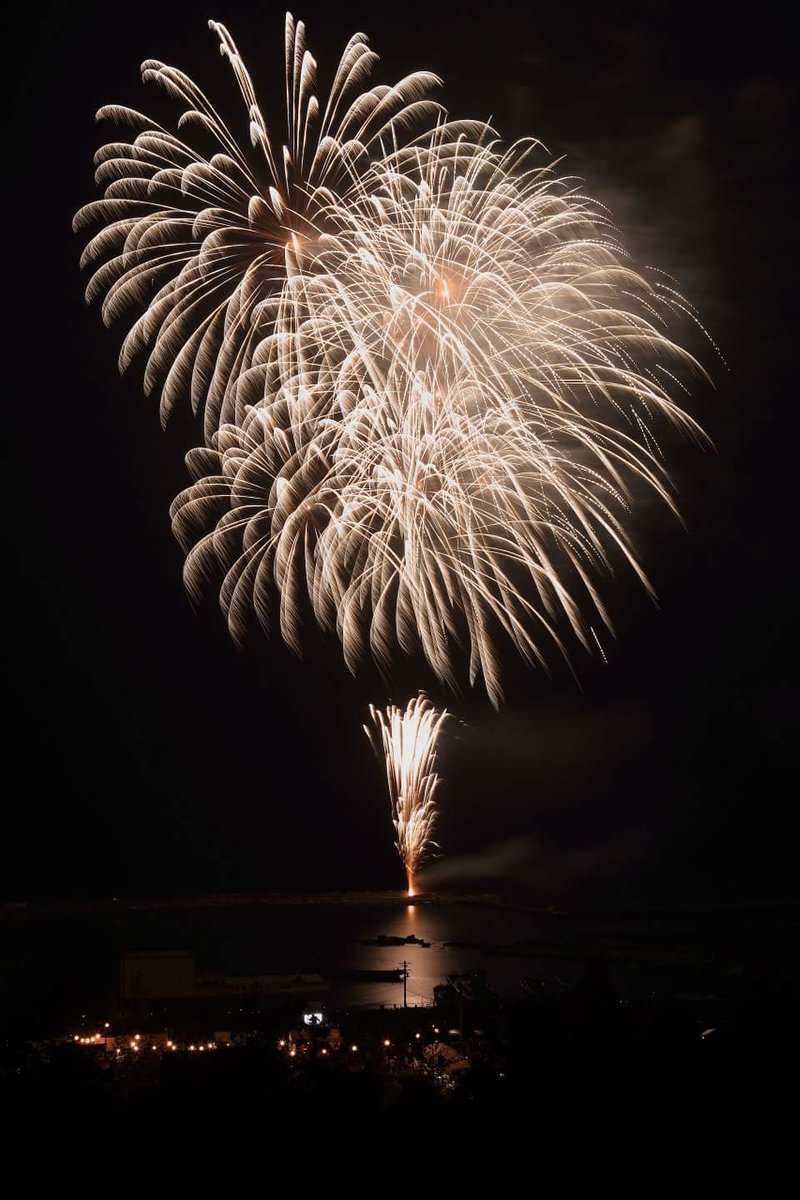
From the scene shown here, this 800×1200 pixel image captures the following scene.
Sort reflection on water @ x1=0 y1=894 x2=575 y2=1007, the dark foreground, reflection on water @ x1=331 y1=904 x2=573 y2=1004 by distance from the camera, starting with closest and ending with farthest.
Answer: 1. the dark foreground
2. reflection on water @ x1=331 y1=904 x2=573 y2=1004
3. reflection on water @ x1=0 y1=894 x2=575 y2=1007

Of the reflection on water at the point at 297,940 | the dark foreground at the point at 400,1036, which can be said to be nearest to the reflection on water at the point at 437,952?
the reflection on water at the point at 297,940

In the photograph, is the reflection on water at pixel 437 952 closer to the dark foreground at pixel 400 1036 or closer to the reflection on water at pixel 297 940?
the reflection on water at pixel 297 940

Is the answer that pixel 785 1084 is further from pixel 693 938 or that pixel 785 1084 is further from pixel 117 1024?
pixel 693 938

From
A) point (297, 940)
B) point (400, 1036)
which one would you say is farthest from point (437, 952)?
point (400, 1036)

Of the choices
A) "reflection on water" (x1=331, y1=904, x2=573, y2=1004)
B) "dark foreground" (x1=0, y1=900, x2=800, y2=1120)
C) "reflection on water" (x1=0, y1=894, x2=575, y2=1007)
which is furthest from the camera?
"reflection on water" (x1=0, y1=894, x2=575, y2=1007)

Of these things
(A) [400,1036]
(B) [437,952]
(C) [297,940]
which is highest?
(C) [297,940]

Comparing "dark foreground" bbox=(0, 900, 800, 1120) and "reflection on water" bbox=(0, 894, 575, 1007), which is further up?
"reflection on water" bbox=(0, 894, 575, 1007)

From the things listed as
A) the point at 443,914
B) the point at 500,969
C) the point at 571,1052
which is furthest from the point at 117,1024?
the point at 443,914

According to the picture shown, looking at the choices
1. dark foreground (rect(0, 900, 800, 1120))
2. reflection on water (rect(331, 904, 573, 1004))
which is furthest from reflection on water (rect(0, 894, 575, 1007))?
dark foreground (rect(0, 900, 800, 1120))

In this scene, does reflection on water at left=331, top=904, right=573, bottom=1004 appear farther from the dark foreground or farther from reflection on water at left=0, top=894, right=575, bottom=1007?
the dark foreground

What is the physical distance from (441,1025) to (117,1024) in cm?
555

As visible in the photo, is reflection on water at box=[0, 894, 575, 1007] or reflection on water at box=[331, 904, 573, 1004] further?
reflection on water at box=[0, 894, 575, 1007]

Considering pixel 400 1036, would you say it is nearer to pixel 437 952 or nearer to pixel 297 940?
pixel 437 952

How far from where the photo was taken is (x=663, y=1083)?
301 inches
